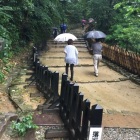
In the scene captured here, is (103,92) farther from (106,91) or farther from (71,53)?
(71,53)

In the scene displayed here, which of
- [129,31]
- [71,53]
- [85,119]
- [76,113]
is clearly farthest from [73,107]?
[129,31]

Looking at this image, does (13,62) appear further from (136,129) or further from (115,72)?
(136,129)

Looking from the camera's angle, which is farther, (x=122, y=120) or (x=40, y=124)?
(x=122, y=120)

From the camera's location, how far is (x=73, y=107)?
4.86 meters

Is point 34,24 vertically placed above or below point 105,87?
above

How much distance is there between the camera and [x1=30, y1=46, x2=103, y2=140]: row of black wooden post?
3686 millimetres

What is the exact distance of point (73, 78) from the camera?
10891 mm

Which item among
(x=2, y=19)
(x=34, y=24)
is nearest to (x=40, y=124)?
(x=2, y=19)

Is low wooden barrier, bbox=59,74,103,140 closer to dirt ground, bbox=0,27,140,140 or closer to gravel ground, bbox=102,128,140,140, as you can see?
gravel ground, bbox=102,128,140,140

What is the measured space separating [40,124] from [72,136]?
1.06 metres

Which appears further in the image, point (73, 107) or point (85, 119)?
point (73, 107)

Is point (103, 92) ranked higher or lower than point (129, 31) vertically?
lower

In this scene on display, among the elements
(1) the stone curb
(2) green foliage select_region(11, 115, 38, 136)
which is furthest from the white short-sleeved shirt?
(2) green foliage select_region(11, 115, 38, 136)

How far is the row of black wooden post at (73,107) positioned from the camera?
3.69 m
